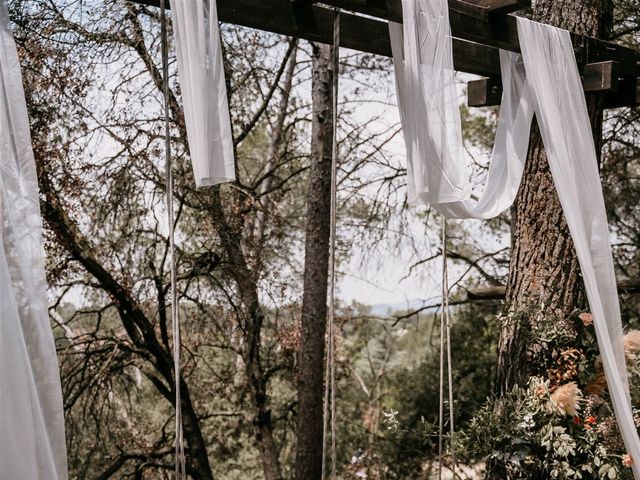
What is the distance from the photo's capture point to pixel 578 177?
3289 millimetres

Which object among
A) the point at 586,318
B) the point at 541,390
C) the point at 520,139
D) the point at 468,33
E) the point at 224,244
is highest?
the point at 468,33

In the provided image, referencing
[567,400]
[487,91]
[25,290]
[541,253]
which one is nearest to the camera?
[25,290]

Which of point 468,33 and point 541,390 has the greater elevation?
point 468,33

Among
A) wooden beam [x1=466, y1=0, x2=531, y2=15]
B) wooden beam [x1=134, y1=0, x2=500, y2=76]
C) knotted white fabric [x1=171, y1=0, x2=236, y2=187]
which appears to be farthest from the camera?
wooden beam [x1=466, y1=0, x2=531, y2=15]

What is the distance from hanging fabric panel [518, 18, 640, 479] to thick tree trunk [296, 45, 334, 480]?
2.37m

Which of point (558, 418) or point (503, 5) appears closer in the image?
point (503, 5)

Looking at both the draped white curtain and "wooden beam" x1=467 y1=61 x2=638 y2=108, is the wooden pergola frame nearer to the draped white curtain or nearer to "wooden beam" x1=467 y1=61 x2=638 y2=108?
"wooden beam" x1=467 y1=61 x2=638 y2=108

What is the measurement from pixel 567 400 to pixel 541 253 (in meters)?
0.65

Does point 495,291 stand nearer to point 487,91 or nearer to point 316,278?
point 316,278

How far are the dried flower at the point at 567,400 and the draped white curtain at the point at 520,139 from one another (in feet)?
0.85

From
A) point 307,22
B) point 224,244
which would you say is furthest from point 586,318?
point 224,244

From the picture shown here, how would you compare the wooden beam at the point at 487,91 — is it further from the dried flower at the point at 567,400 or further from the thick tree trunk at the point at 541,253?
the dried flower at the point at 567,400

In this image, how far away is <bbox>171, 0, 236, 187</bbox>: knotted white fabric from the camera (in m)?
2.41

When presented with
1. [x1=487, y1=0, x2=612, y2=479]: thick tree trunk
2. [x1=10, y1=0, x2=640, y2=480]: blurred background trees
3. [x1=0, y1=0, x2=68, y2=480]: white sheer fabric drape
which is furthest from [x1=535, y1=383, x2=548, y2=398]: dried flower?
[x1=0, y1=0, x2=68, y2=480]: white sheer fabric drape
